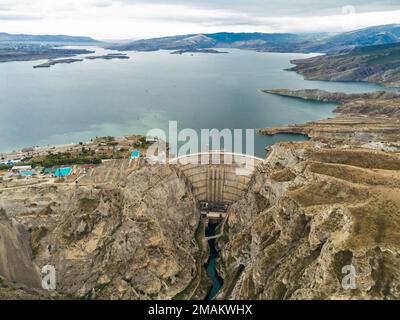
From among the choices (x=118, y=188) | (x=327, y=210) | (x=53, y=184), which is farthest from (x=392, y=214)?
(x=53, y=184)

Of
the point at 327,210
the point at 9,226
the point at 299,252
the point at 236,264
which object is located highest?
the point at 327,210


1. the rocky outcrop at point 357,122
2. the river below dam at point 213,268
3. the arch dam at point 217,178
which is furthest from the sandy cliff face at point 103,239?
the rocky outcrop at point 357,122

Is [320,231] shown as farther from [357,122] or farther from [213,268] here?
[357,122]

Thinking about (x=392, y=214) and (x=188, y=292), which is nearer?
(x=392, y=214)

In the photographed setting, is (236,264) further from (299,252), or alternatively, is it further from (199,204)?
(199,204)

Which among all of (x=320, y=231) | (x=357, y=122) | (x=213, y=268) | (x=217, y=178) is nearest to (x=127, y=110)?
(x=217, y=178)

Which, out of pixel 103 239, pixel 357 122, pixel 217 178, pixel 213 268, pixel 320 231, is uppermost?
pixel 320 231
